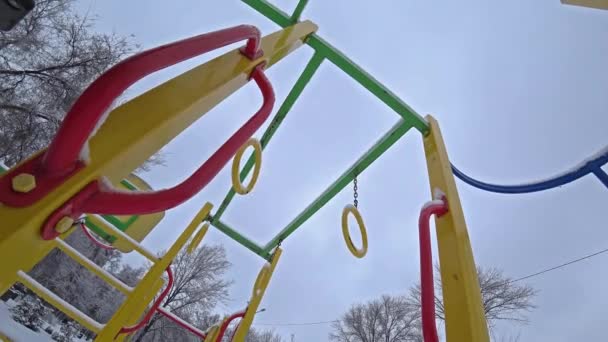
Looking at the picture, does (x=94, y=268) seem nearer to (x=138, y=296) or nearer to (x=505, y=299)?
(x=138, y=296)

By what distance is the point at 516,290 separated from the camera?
40.4 ft

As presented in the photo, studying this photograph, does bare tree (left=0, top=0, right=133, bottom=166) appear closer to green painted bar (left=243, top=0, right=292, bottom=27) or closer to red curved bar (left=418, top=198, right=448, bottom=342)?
green painted bar (left=243, top=0, right=292, bottom=27)

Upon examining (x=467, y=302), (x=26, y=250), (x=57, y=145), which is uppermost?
(x=467, y=302)

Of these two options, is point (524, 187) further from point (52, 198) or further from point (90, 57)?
point (90, 57)

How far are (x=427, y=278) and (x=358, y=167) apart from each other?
100 cm

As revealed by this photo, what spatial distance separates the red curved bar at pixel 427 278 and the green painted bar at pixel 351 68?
616 mm

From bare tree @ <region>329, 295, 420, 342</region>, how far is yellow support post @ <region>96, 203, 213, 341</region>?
16.3 meters

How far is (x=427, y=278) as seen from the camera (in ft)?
2.50

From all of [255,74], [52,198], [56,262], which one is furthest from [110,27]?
[56,262]

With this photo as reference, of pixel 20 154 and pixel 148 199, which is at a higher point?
pixel 20 154

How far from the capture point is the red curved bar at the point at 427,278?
26.8 inches

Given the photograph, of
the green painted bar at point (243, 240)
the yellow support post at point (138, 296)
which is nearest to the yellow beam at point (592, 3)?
the yellow support post at point (138, 296)

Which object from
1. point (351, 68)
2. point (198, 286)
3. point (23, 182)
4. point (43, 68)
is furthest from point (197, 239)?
point (198, 286)

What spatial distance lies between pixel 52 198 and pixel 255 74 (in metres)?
0.55
